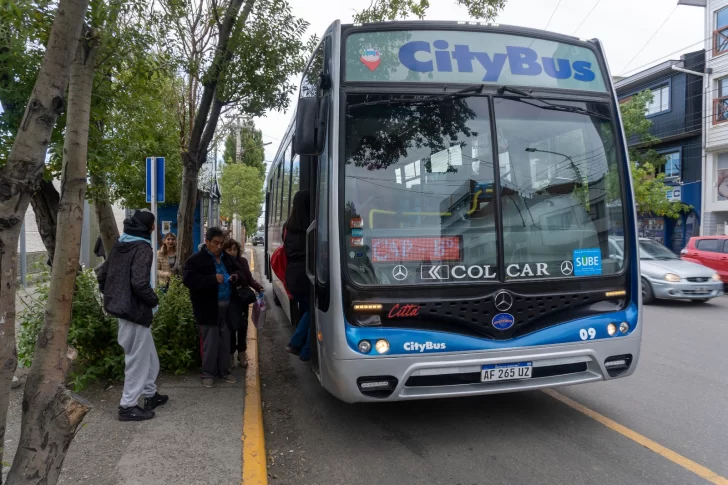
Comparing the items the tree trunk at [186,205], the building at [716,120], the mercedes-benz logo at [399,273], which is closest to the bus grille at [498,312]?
the mercedes-benz logo at [399,273]

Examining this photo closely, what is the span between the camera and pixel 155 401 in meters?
4.93

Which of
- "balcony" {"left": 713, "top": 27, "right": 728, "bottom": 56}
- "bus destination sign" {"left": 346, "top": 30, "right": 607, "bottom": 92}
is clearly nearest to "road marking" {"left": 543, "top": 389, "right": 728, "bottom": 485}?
"bus destination sign" {"left": 346, "top": 30, "right": 607, "bottom": 92}

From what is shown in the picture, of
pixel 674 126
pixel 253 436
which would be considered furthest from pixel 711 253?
pixel 253 436

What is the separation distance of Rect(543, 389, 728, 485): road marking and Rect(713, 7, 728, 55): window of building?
2214 cm

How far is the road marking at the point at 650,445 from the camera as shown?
376 centimetres

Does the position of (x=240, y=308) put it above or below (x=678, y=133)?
below

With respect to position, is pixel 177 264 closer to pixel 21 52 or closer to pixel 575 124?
pixel 21 52

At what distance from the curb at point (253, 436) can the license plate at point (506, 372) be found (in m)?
1.72

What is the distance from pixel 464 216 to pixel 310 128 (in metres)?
1.39

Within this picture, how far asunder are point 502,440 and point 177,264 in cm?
605

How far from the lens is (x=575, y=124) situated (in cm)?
459

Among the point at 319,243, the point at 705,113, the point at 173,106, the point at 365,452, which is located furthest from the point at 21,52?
the point at 705,113

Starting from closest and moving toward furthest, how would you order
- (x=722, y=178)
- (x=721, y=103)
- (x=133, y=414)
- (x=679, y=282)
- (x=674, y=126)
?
(x=133, y=414), (x=679, y=282), (x=721, y=103), (x=722, y=178), (x=674, y=126)

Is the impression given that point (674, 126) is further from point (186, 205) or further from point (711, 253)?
point (186, 205)
